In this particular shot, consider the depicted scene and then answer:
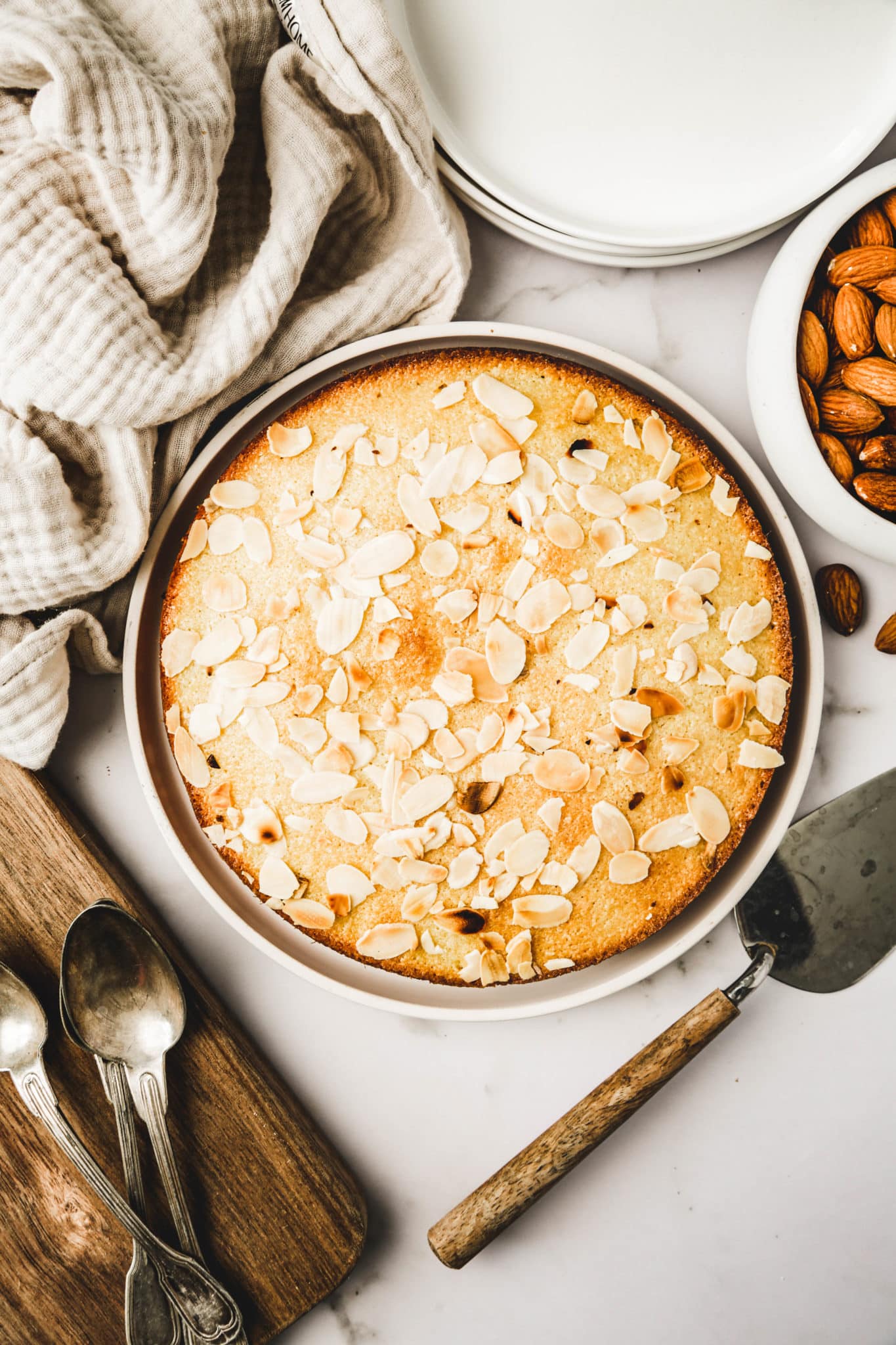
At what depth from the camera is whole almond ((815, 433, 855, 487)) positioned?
72 centimetres

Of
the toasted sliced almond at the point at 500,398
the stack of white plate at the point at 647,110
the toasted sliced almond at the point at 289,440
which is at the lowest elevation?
the toasted sliced almond at the point at 500,398

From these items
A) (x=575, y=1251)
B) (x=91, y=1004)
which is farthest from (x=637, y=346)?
(x=575, y=1251)

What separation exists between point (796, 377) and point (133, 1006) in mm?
766

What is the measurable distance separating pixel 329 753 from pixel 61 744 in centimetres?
28

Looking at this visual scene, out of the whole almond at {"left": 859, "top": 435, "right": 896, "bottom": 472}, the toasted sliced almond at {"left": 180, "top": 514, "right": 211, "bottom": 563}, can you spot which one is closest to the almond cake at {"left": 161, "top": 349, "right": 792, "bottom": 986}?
the toasted sliced almond at {"left": 180, "top": 514, "right": 211, "bottom": 563}

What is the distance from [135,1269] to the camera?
733 millimetres

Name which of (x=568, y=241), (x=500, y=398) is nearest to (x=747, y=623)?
(x=500, y=398)

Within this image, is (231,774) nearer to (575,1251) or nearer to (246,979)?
(246,979)

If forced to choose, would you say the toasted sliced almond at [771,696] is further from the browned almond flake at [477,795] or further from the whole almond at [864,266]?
the whole almond at [864,266]

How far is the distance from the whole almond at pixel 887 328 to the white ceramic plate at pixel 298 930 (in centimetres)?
Answer: 14

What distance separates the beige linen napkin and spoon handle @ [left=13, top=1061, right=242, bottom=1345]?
0.29 meters

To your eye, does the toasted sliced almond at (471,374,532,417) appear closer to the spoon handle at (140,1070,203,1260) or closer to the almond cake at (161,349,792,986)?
the almond cake at (161,349,792,986)

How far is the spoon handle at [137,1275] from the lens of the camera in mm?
730

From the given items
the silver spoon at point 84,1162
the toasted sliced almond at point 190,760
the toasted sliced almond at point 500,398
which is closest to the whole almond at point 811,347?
the toasted sliced almond at point 500,398
